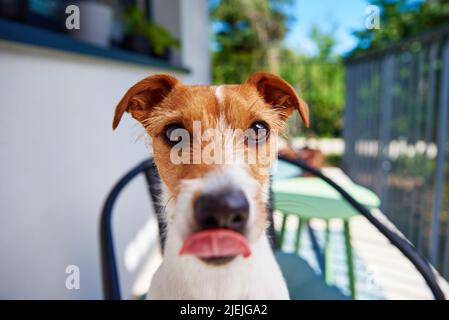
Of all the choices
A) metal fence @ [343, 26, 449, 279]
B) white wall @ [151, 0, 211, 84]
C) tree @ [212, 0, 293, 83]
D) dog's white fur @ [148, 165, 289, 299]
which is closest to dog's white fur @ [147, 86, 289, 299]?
dog's white fur @ [148, 165, 289, 299]

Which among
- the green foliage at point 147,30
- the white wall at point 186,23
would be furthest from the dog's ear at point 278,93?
the white wall at point 186,23

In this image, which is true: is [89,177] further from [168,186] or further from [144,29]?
[168,186]

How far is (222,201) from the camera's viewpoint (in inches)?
12.1

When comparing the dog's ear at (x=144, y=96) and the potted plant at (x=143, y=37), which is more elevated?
the potted plant at (x=143, y=37)

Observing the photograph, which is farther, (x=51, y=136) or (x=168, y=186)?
(x=51, y=136)

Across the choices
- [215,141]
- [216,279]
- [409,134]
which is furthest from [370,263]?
[409,134]

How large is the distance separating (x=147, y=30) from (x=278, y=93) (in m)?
0.83

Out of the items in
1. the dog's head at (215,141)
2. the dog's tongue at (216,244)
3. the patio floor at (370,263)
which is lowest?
the patio floor at (370,263)

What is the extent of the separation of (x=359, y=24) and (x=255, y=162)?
35 cm

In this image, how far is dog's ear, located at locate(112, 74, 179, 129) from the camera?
403mm

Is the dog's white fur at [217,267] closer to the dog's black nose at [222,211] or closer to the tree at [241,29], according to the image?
the dog's black nose at [222,211]

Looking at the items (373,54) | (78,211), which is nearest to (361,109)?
(373,54)

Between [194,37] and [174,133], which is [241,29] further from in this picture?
[174,133]

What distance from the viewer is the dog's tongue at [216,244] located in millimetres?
306
